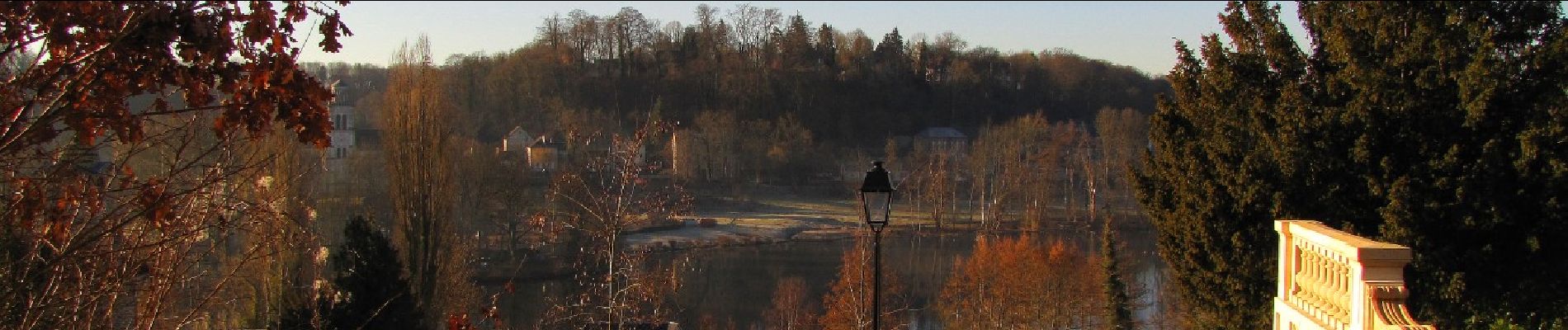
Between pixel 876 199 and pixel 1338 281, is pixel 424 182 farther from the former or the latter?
pixel 1338 281

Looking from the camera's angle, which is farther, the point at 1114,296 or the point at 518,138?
the point at 518,138

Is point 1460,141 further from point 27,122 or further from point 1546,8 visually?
point 27,122

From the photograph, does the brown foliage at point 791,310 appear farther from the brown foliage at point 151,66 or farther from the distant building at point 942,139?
the distant building at point 942,139

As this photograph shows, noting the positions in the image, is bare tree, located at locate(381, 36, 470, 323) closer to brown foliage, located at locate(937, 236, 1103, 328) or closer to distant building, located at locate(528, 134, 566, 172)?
brown foliage, located at locate(937, 236, 1103, 328)

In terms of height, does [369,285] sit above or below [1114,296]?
above

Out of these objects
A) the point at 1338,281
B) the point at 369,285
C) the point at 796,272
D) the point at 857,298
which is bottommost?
the point at 796,272

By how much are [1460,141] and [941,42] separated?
176 ft

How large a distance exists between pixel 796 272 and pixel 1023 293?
6.54m

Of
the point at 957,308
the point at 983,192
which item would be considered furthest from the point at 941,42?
the point at 957,308

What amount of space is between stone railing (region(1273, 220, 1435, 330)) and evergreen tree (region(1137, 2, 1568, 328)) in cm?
323

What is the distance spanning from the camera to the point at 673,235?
29.1 metres

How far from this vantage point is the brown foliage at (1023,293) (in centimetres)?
1855

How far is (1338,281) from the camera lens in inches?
145

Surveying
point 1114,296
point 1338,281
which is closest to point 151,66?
point 1338,281
